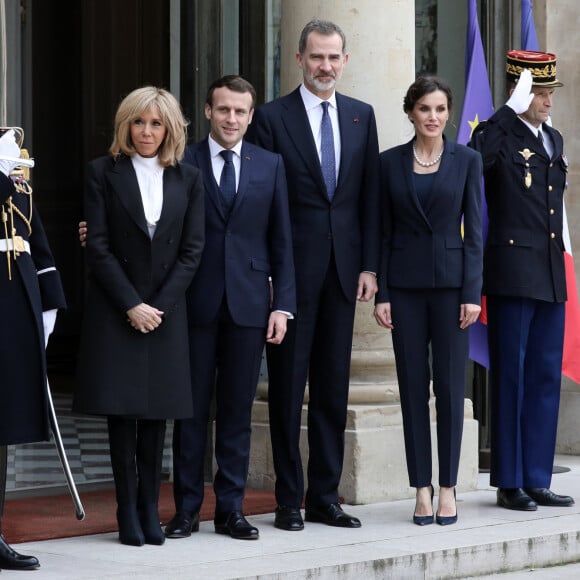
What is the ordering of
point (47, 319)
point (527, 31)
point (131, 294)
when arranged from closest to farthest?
point (47, 319)
point (131, 294)
point (527, 31)

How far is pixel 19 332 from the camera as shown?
532 cm

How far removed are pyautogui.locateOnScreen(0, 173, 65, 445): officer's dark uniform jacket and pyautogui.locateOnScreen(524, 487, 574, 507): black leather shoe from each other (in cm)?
262

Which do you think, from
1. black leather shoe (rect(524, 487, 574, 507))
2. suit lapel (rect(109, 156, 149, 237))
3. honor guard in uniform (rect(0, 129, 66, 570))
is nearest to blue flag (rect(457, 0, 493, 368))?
black leather shoe (rect(524, 487, 574, 507))

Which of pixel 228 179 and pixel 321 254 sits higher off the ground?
pixel 228 179

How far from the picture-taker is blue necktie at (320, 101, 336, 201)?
20.8 feet

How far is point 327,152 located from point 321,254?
42 cm

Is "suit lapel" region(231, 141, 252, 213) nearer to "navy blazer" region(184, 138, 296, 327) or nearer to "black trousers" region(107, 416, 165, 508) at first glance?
"navy blazer" region(184, 138, 296, 327)

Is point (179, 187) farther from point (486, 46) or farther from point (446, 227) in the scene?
point (486, 46)

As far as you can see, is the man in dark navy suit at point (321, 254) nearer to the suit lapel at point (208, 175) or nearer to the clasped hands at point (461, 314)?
the clasped hands at point (461, 314)

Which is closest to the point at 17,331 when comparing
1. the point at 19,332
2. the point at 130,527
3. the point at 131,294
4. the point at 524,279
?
the point at 19,332

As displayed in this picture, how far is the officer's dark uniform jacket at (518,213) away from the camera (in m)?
6.93

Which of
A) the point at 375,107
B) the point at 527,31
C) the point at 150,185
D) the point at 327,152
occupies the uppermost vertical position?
the point at 527,31

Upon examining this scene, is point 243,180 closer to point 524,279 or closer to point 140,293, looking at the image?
point 140,293

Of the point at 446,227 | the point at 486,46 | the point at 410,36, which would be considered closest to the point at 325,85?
the point at 446,227
